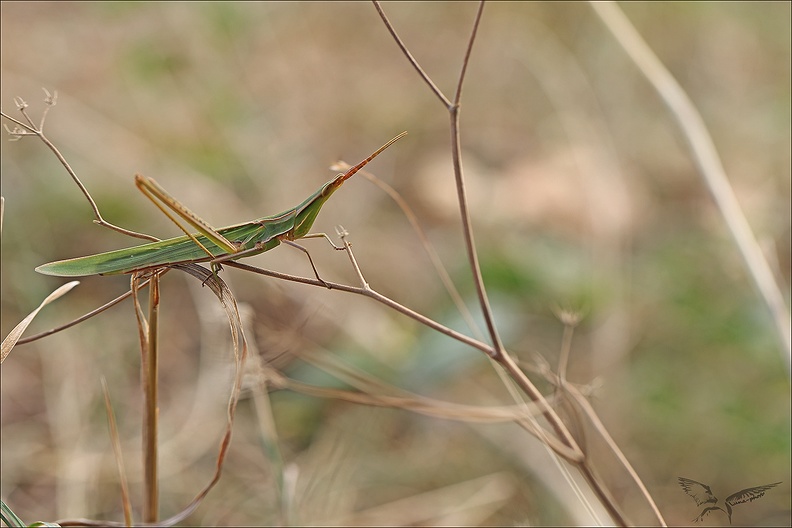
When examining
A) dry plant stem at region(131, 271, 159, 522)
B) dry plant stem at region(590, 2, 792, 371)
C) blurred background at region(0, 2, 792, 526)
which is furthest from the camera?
blurred background at region(0, 2, 792, 526)

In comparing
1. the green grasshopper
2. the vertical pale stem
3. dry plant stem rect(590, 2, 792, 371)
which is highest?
dry plant stem rect(590, 2, 792, 371)

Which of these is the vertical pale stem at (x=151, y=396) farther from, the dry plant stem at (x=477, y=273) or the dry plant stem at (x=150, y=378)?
the dry plant stem at (x=477, y=273)

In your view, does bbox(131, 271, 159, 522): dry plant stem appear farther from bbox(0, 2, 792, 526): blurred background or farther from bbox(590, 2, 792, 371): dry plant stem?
bbox(590, 2, 792, 371): dry plant stem

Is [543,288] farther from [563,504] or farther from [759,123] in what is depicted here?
[759,123]

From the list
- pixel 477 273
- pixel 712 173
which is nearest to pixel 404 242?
pixel 712 173

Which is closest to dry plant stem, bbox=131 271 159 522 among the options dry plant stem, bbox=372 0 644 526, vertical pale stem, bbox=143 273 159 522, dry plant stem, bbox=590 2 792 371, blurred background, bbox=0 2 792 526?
vertical pale stem, bbox=143 273 159 522

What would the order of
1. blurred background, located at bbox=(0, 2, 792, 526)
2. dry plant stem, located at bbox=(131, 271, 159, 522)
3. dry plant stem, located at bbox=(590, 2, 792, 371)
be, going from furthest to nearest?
blurred background, located at bbox=(0, 2, 792, 526), dry plant stem, located at bbox=(590, 2, 792, 371), dry plant stem, located at bbox=(131, 271, 159, 522)

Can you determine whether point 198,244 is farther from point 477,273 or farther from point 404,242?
point 404,242
